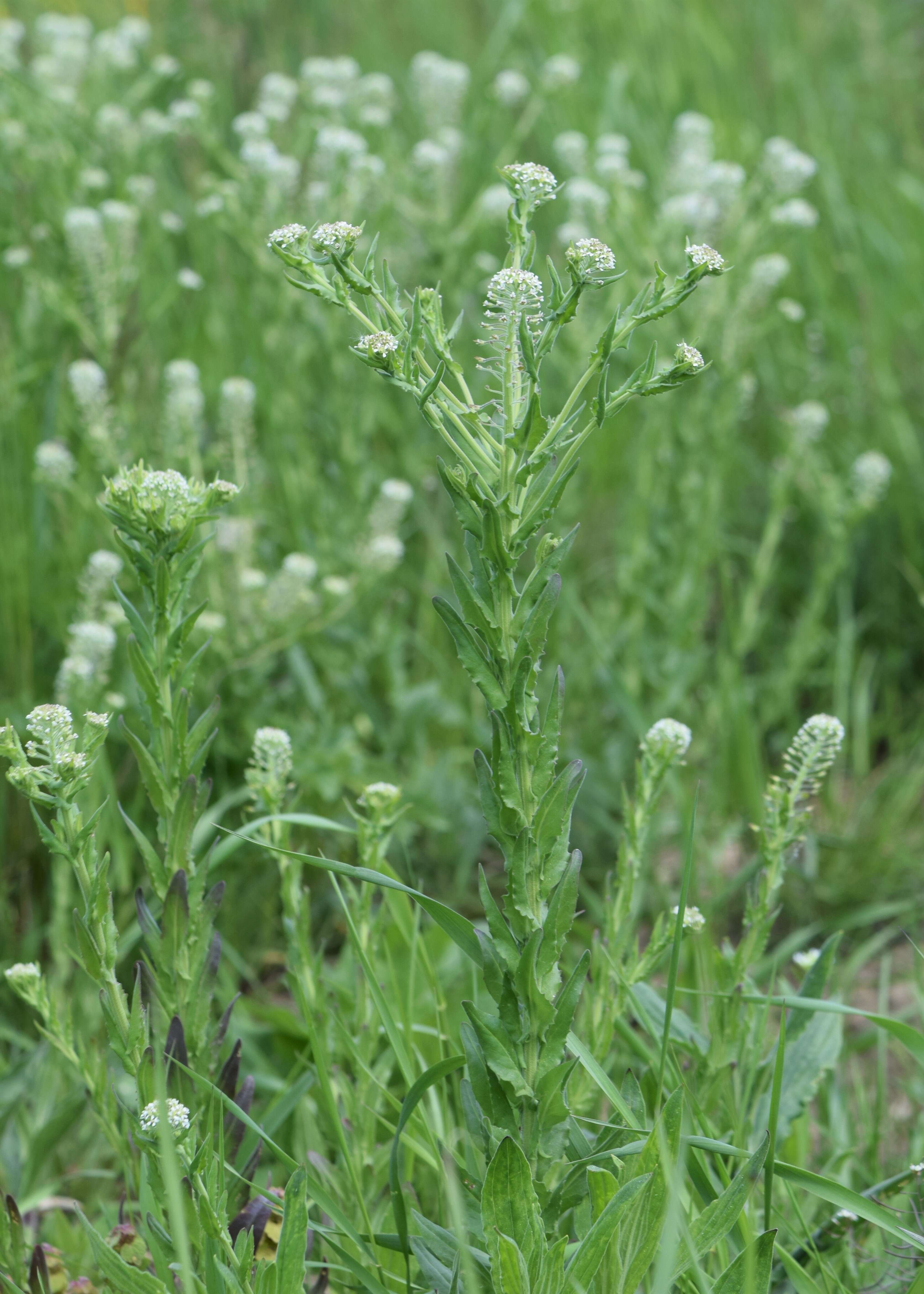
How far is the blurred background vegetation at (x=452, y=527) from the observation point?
2102mm

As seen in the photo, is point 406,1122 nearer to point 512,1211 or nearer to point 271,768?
point 512,1211

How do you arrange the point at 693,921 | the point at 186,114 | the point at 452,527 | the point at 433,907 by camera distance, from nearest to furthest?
1. the point at 433,907
2. the point at 693,921
3. the point at 186,114
4. the point at 452,527

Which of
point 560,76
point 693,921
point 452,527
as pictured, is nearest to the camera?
point 693,921

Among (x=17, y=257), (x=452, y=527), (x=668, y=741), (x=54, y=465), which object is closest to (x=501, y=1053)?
(x=668, y=741)

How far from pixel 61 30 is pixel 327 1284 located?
3.50 metres

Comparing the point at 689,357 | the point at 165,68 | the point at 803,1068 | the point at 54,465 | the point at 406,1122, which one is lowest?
the point at 803,1068

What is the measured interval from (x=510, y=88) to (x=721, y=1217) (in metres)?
2.79

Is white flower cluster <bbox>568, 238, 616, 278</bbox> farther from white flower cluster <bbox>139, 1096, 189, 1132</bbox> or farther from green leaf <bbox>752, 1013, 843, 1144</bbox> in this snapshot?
green leaf <bbox>752, 1013, 843, 1144</bbox>

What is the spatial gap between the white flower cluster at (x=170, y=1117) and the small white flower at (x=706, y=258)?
27.0 inches

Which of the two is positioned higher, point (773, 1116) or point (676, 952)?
point (676, 952)

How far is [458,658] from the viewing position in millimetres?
1289

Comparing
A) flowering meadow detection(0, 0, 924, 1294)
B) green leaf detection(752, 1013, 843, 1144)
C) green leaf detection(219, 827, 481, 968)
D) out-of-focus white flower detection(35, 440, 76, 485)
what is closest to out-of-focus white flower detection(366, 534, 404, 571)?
flowering meadow detection(0, 0, 924, 1294)

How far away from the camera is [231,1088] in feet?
3.33

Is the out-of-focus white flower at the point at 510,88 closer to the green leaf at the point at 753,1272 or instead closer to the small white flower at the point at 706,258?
the small white flower at the point at 706,258
